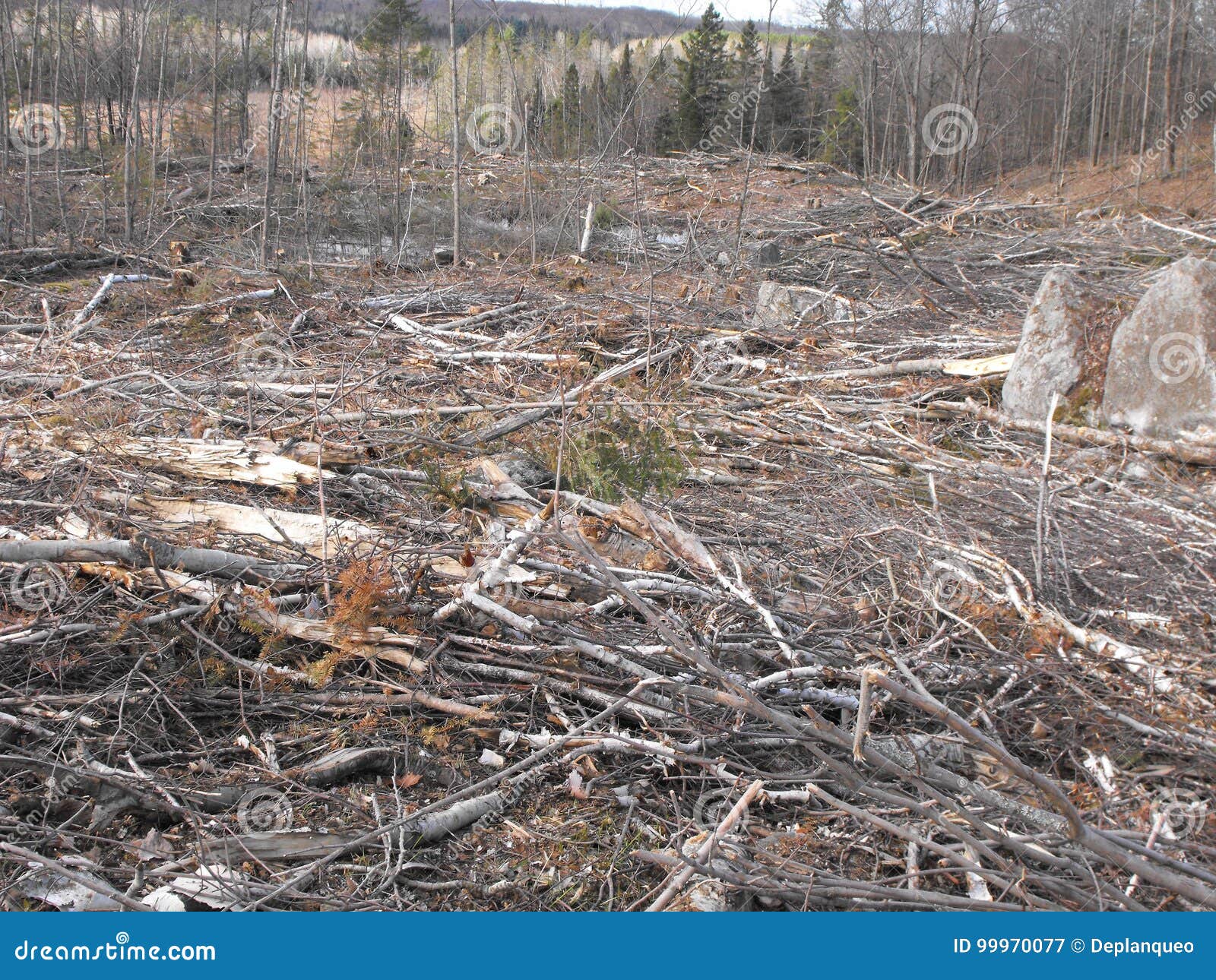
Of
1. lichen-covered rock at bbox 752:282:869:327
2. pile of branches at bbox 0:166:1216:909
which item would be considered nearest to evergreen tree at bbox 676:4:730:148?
lichen-covered rock at bbox 752:282:869:327

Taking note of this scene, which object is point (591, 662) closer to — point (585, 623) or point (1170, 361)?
point (585, 623)

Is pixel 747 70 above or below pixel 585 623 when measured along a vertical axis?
above

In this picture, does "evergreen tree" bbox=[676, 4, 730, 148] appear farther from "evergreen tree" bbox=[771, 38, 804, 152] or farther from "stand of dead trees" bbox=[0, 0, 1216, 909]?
"stand of dead trees" bbox=[0, 0, 1216, 909]

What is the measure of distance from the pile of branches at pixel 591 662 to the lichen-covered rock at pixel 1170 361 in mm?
277

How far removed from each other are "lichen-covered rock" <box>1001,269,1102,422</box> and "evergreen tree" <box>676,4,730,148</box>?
23235mm

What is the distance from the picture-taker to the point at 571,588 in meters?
3.31

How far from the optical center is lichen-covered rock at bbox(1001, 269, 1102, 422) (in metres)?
5.61

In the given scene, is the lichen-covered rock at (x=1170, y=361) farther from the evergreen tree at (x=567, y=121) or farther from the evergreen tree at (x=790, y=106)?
the evergreen tree at (x=790, y=106)

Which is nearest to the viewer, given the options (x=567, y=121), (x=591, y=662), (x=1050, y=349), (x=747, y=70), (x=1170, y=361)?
(x=591, y=662)

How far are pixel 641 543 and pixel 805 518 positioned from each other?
0.91 m

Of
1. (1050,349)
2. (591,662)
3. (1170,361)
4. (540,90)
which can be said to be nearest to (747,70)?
(540,90)

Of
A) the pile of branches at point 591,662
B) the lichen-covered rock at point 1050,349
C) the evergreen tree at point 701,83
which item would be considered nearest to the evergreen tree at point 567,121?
the evergreen tree at point 701,83

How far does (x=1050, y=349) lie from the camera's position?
5.65m

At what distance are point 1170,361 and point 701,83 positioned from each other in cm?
2643
